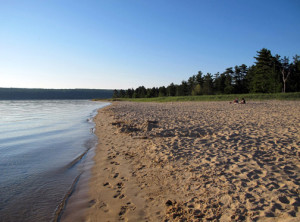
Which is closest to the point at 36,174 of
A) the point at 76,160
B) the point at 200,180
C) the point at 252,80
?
the point at 76,160

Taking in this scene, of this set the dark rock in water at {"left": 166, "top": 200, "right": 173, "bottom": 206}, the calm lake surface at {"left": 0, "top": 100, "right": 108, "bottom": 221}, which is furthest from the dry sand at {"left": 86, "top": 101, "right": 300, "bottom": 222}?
the calm lake surface at {"left": 0, "top": 100, "right": 108, "bottom": 221}

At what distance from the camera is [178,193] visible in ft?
13.0

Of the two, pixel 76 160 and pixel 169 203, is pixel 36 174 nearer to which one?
pixel 76 160

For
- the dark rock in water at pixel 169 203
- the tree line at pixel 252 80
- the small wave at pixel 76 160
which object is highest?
the tree line at pixel 252 80

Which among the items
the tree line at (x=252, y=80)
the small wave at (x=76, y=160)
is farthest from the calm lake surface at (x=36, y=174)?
the tree line at (x=252, y=80)

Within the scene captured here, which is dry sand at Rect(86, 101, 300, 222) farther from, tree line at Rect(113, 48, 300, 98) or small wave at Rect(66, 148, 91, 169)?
tree line at Rect(113, 48, 300, 98)

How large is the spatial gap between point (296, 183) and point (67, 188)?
216 inches

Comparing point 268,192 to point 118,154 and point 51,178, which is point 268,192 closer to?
point 118,154

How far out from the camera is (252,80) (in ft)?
197

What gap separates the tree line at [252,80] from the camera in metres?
50.5

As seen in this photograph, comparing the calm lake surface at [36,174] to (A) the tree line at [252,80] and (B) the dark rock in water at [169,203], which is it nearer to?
(B) the dark rock in water at [169,203]

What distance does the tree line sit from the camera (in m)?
50.5

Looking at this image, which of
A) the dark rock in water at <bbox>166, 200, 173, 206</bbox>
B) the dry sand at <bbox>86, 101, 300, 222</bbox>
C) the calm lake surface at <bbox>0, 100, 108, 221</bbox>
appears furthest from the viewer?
the calm lake surface at <bbox>0, 100, 108, 221</bbox>

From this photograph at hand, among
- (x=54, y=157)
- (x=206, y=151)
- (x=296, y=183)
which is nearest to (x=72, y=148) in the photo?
(x=54, y=157)
